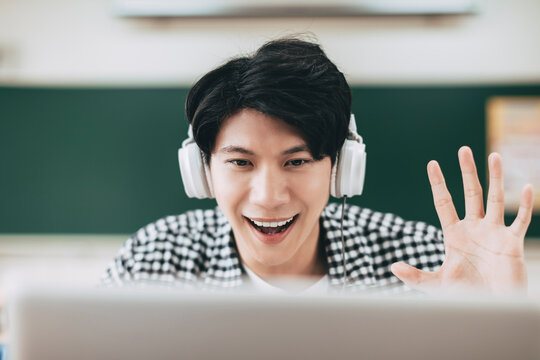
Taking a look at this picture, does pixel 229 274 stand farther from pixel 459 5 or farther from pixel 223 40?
pixel 459 5

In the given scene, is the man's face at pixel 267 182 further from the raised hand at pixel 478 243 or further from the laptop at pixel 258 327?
the laptop at pixel 258 327

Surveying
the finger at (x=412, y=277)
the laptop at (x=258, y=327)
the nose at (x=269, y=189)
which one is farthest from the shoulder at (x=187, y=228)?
the laptop at (x=258, y=327)

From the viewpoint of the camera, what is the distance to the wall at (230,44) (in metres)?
2.36

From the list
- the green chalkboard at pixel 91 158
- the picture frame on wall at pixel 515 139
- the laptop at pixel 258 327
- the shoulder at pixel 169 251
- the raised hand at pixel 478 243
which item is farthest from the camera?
the green chalkboard at pixel 91 158

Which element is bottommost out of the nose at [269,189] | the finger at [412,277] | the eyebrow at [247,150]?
the finger at [412,277]

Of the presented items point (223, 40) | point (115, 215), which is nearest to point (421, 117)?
point (223, 40)

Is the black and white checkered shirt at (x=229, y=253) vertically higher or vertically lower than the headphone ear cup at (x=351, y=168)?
lower

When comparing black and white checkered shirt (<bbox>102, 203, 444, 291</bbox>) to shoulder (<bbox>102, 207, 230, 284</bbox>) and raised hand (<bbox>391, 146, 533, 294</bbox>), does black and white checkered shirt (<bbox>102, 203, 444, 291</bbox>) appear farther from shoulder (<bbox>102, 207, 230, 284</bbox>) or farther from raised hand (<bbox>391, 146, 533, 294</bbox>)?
raised hand (<bbox>391, 146, 533, 294</bbox>)

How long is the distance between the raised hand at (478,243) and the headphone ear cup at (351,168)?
17 cm

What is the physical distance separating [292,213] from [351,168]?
0.17 metres

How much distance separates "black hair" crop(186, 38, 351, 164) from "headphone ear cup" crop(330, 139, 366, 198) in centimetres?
4

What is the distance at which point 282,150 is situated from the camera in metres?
1.03

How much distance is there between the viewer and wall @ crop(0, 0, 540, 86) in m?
2.36

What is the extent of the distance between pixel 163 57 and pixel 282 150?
1652 millimetres
